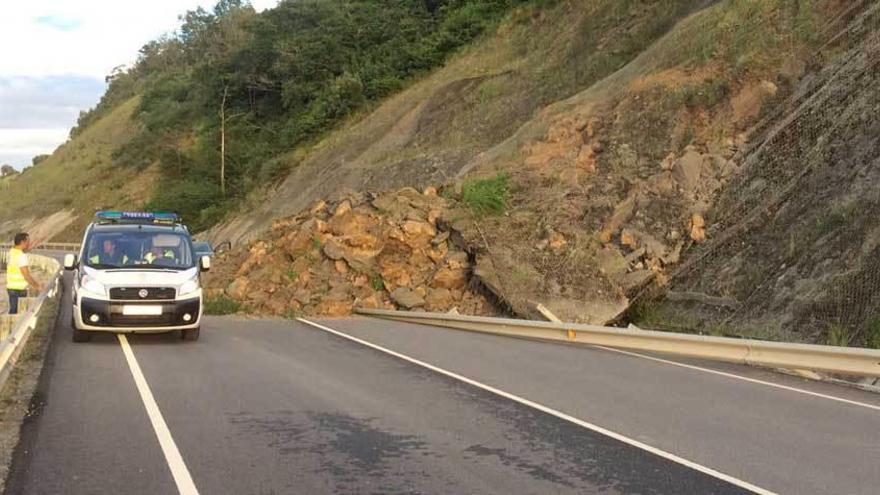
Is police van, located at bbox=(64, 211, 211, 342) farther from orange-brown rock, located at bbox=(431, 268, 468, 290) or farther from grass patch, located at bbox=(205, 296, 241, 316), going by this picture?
orange-brown rock, located at bbox=(431, 268, 468, 290)

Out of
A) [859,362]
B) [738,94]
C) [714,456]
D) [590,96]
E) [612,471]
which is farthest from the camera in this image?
[590,96]

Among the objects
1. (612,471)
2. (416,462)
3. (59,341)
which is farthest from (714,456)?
(59,341)

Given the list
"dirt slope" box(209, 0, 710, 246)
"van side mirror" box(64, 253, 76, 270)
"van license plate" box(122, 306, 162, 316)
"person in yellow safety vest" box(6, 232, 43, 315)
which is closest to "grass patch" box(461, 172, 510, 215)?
"dirt slope" box(209, 0, 710, 246)

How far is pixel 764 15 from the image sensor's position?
23062 mm

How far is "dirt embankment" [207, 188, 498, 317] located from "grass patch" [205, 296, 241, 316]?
0.21 m

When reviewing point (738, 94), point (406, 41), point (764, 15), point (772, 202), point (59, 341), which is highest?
point (406, 41)

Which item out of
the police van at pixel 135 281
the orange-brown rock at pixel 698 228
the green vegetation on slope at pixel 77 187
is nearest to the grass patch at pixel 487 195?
the orange-brown rock at pixel 698 228

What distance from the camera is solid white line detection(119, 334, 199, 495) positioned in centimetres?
584

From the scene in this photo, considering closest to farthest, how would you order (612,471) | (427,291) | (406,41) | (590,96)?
(612,471), (427,291), (590,96), (406,41)

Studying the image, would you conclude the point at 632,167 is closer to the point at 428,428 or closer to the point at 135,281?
the point at 135,281

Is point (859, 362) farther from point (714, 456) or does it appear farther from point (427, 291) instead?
point (427, 291)

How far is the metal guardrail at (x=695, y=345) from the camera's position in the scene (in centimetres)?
1014

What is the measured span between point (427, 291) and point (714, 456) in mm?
13029

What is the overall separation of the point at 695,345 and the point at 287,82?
1728 inches
